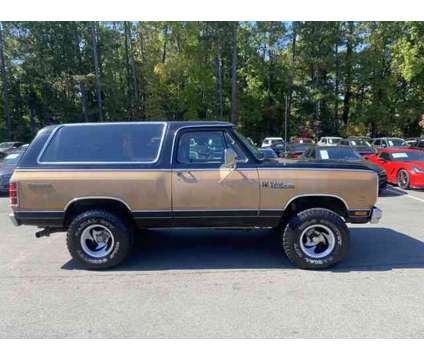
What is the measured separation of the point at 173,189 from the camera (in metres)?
4.36

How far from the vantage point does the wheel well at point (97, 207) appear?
4465mm

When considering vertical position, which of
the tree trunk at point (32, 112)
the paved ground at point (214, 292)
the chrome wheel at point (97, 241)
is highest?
the tree trunk at point (32, 112)

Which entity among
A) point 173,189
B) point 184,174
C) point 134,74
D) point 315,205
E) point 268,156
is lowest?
point 315,205

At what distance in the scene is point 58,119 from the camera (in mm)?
32031

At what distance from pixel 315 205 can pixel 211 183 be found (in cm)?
156

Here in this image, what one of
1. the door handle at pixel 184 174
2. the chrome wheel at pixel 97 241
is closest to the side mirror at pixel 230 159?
the door handle at pixel 184 174

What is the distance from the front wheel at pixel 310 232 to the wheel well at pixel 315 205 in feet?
0.56

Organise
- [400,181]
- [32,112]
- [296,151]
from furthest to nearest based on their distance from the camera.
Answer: [32,112]
[296,151]
[400,181]

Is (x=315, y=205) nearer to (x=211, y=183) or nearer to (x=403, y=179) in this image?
(x=211, y=183)

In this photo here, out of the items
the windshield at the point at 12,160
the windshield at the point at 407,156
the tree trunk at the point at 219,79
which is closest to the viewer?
the windshield at the point at 407,156

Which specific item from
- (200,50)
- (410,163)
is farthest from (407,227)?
(200,50)

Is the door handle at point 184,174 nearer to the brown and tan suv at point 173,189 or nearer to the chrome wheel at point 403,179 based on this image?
the brown and tan suv at point 173,189

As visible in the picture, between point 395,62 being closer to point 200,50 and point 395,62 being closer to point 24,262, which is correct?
point 200,50

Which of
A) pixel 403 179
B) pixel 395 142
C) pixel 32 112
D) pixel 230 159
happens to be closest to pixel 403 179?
pixel 403 179
